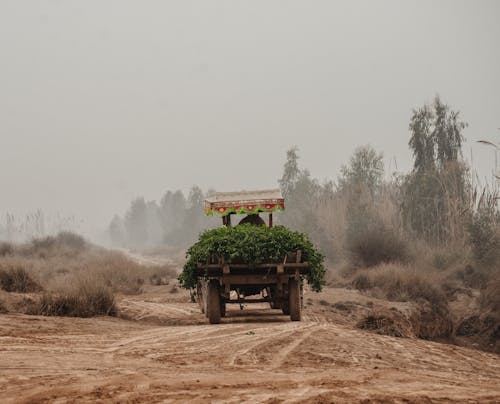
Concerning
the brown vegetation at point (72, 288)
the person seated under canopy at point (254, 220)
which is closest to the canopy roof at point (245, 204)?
the person seated under canopy at point (254, 220)

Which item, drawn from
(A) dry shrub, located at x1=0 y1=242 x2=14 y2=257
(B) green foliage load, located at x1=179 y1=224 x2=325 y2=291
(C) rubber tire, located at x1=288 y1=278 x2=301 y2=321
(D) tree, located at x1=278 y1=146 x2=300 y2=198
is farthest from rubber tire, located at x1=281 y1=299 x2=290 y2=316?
(D) tree, located at x1=278 y1=146 x2=300 y2=198

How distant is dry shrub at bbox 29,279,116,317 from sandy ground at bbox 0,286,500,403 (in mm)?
897

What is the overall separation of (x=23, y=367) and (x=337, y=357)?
365 centimetres

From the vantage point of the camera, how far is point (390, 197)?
34.4 metres

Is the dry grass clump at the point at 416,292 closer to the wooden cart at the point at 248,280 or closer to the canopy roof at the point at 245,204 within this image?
the wooden cart at the point at 248,280

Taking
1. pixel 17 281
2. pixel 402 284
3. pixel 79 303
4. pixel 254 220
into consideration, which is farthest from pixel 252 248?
pixel 402 284

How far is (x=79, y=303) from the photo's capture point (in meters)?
10.8

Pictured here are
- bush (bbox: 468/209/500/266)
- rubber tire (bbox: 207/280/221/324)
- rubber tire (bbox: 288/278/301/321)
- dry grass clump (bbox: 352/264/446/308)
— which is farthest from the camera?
bush (bbox: 468/209/500/266)

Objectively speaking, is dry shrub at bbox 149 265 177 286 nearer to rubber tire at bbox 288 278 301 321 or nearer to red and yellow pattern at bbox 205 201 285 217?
red and yellow pattern at bbox 205 201 285 217

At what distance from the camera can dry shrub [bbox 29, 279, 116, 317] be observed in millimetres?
10594

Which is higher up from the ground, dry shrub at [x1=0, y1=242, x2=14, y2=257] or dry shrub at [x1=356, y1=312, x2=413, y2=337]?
dry shrub at [x1=0, y1=242, x2=14, y2=257]

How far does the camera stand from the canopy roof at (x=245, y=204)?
38.2 ft

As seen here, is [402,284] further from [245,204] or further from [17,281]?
Result: [17,281]

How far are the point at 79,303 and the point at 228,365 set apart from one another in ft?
19.1
